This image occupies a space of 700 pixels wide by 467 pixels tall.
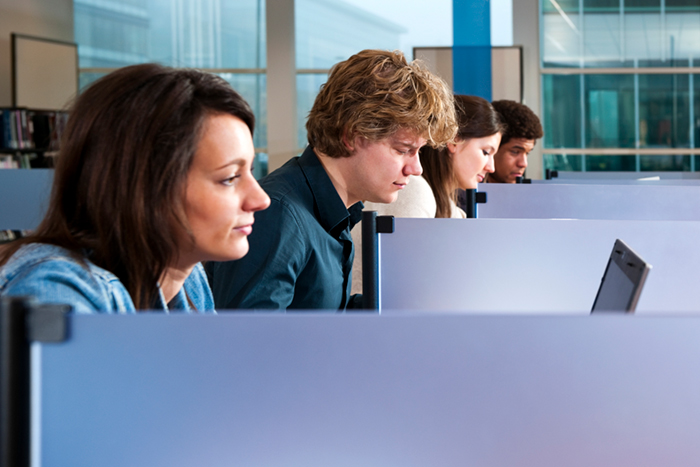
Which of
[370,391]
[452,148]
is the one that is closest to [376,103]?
[452,148]

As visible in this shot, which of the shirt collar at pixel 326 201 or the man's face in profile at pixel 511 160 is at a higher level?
the man's face in profile at pixel 511 160

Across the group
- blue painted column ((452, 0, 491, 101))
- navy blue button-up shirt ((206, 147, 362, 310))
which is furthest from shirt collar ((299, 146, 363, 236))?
blue painted column ((452, 0, 491, 101))

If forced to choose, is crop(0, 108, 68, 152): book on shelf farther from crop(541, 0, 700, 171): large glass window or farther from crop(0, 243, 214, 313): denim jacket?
crop(0, 243, 214, 313): denim jacket

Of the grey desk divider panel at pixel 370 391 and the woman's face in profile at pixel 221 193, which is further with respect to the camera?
the woman's face in profile at pixel 221 193

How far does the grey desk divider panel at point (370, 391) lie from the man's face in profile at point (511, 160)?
2.75 metres

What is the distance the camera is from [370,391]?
43 cm

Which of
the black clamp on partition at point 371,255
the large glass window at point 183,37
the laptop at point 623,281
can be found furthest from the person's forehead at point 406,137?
the large glass window at point 183,37

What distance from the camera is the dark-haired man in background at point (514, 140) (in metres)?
3.08

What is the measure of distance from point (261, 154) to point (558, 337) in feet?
22.3

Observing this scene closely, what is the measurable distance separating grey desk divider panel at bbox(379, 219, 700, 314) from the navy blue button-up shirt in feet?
0.46

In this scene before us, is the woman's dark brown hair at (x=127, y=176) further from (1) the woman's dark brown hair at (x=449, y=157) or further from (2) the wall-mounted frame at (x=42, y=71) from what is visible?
(2) the wall-mounted frame at (x=42, y=71)

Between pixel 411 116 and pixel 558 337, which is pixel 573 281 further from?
pixel 558 337

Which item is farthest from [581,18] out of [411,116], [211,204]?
[211,204]

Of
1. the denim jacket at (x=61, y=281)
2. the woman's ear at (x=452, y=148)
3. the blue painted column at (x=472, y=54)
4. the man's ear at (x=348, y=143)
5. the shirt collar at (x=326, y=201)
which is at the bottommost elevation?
the denim jacket at (x=61, y=281)
